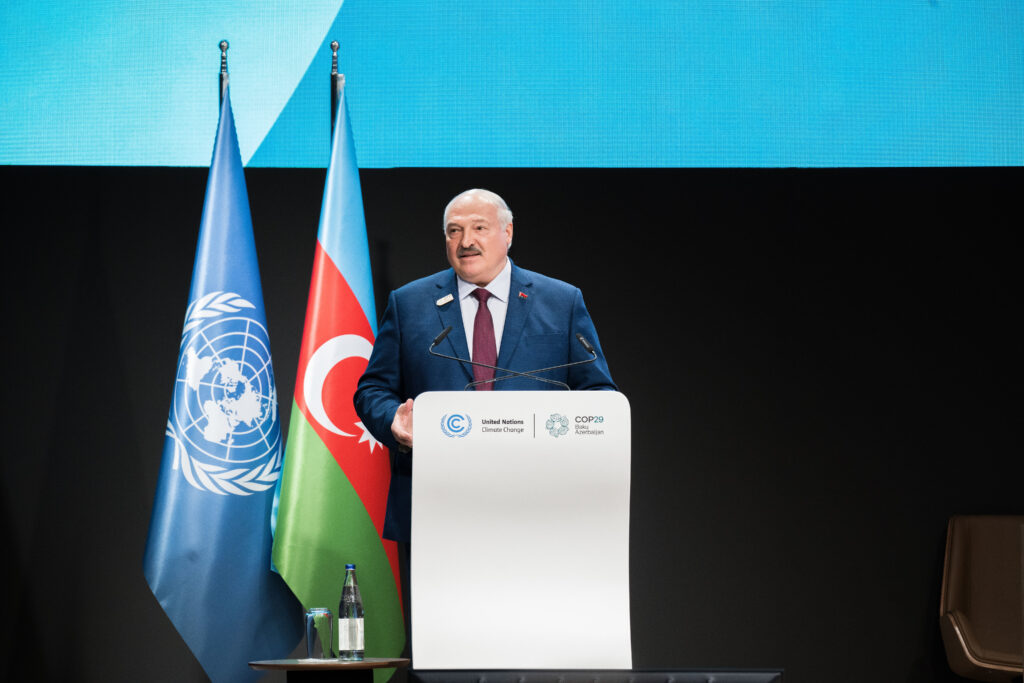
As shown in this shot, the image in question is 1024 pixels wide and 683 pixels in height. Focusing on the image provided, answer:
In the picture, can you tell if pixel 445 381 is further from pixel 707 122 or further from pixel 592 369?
pixel 707 122

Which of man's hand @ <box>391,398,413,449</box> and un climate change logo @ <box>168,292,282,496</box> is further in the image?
un climate change logo @ <box>168,292,282,496</box>

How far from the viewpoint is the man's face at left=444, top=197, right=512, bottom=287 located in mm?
3229

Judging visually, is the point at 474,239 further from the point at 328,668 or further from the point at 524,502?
the point at 328,668

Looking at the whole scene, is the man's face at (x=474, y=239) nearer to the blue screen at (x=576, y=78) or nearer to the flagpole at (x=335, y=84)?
the flagpole at (x=335, y=84)

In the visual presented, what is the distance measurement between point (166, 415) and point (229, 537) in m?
0.82

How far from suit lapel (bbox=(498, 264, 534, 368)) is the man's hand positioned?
0.43 m

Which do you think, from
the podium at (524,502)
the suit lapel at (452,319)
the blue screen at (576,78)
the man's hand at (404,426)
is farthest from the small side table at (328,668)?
the blue screen at (576,78)

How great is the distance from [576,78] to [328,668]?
2795mm

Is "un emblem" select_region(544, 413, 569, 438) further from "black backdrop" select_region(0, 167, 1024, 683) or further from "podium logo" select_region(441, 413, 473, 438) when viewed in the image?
"black backdrop" select_region(0, 167, 1024, 683)

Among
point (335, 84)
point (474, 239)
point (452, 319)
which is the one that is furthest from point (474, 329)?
point (335, 84)

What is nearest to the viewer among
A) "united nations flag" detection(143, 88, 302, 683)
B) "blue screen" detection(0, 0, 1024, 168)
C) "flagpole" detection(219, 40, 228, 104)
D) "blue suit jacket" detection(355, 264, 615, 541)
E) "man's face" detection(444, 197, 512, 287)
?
"blue suit jacket" detection(355, 264, 615, 541)

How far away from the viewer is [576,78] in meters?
4.43

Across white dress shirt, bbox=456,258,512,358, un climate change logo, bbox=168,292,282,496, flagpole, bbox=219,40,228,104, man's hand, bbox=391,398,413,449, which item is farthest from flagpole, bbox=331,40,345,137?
man's hand, bbox=391,398,413,449

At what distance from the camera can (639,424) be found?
14.3 feet
